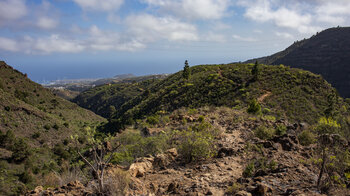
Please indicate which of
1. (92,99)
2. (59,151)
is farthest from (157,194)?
(92,99)

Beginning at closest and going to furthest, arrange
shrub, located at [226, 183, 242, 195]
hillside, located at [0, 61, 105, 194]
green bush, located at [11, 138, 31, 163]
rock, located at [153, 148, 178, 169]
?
shrub, located at [226, 183, 242, 195] → rock, located at [153, 148, 178, 169] → hillside, located at [0, 61, 105, 194] → green bush, located at [11, 138, 31, 163]

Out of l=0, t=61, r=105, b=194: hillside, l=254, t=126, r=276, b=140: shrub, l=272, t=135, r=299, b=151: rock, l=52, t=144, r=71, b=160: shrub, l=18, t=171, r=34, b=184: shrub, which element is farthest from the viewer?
l=52, t=144, r=71, b=160: shrub

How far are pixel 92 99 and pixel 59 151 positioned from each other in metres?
78.1

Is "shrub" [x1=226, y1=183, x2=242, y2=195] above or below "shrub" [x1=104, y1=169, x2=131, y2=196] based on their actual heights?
below

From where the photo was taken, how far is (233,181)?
568 centimetres

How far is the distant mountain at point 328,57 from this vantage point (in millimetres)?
87250

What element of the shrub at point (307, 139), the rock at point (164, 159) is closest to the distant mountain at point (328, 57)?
the shrub at point (307, 139)

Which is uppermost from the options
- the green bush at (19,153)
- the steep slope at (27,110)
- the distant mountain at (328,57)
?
the distant mountain at (328,57)

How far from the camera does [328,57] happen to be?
100 m

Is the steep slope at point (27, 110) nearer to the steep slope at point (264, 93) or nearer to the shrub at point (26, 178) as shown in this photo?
the shrub at point (26, 178)

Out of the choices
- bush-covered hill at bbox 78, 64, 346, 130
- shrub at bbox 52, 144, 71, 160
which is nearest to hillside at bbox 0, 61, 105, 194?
shrub at bbox 52, 144, 71, 160

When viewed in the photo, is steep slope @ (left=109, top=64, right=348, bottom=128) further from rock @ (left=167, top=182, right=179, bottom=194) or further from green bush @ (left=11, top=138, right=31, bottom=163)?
rock @ (left=167, top=182, right=179, bottom=194)

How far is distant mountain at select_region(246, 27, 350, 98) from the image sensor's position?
87250 mm

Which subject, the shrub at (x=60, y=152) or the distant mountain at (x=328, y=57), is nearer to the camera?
the shrub at (x=60, y=152)
